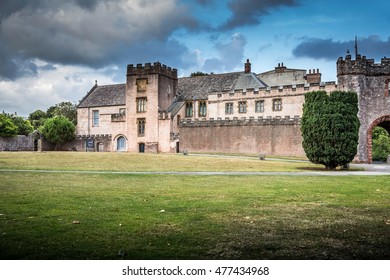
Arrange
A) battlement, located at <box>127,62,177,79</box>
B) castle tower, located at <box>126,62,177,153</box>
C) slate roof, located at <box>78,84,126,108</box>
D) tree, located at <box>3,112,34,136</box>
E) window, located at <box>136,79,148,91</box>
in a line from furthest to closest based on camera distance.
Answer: tree, located at <box>3,112,34,136</box> < slate roof, located at <box>78,84,126,108</box> < window, located at <box>136,79,148,91</box> < battlement, located at <box>127,62,177,79</box> < castle tower, located at <box>126,62,177,153</box>

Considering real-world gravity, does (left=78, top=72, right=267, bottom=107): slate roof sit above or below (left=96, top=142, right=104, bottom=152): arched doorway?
above

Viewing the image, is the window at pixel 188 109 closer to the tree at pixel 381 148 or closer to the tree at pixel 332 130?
the tree at pixel 332 130

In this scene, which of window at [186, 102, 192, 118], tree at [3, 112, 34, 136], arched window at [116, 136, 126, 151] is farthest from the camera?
tree at [3, 112, 34, 136]

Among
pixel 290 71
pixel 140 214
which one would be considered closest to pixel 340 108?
pixel 140 214

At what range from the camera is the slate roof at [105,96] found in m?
63.0

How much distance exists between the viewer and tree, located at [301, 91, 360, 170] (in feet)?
95.3

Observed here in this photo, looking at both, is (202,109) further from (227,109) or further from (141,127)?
(141,127)

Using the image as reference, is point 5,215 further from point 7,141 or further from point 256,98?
point 7,141

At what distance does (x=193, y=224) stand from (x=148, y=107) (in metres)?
45.4

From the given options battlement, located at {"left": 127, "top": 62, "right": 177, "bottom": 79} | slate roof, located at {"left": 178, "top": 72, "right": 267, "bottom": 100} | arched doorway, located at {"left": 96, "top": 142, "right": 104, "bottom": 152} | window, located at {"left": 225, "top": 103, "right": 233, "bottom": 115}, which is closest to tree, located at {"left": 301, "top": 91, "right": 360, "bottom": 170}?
window, located at {"left": 225, "top": 103, "right": 233, "bottom": 115}

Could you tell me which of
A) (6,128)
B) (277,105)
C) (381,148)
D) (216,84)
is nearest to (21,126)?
(6,128)

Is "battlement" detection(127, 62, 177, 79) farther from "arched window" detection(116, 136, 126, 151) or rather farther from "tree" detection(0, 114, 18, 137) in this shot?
"tree" detection(0, 114, 18, 137)

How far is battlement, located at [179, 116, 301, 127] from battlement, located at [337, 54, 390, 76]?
6.99 m

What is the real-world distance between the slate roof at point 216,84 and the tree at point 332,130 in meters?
21.6
